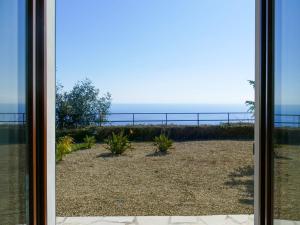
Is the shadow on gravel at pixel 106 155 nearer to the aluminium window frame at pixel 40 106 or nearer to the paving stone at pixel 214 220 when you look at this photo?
the paving stone at pixel 214 220

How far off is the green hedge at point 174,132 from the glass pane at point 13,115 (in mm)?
6520

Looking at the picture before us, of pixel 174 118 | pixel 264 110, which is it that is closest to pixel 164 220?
pixel 264 110

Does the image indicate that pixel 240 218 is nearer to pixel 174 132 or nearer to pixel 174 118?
pixel 174 132

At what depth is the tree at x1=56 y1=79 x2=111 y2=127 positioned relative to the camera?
26.1 ft

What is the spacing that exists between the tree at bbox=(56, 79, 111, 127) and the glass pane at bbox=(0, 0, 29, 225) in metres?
6.48

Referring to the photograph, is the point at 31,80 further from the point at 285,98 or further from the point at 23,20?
the point at 285,98

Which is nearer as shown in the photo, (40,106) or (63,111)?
(40,106)

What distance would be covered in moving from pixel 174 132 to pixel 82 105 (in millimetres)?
2435

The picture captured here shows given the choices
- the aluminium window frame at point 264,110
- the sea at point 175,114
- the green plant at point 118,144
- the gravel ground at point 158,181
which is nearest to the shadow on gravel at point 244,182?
the gravel ground at point 158,181

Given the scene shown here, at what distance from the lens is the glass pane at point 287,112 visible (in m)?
1.27

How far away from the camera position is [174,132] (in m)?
8.75

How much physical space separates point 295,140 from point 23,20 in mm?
1236

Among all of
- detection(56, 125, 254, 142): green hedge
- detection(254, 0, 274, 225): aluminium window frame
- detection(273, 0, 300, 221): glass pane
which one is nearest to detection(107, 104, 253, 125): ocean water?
detection(56, 125, 254, 142): green hedge

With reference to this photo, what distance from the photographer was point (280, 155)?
1.43 meters
